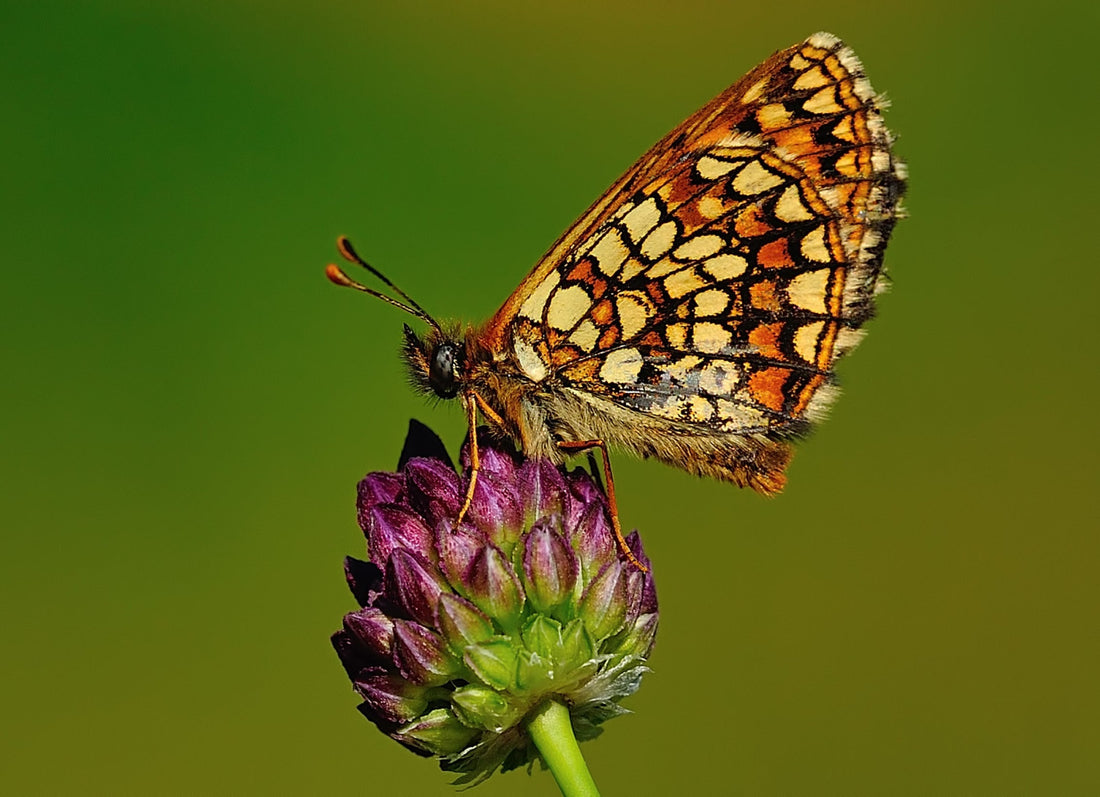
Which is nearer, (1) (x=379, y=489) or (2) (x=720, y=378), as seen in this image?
(1) (x=379, y=489)

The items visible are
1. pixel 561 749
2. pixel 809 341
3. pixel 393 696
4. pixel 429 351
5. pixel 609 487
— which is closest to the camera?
pixel 561 749

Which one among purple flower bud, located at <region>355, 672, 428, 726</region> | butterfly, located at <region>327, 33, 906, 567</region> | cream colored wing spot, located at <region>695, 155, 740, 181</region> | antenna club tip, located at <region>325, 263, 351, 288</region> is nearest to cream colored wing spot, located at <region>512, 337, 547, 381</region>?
butterfly, located at <region>327, 33, 906, 567</region>

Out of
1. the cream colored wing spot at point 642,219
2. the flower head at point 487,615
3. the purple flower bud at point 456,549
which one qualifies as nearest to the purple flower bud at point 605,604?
the flower head at point 487,615

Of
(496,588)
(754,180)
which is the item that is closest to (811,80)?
(754,180)

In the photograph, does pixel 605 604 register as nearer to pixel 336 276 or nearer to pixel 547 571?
pixel 547 571

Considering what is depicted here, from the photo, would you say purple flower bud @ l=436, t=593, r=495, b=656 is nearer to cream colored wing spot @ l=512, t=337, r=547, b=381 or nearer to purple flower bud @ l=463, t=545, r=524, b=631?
purple flower bud @ l=463, t=545, r=524, b=631

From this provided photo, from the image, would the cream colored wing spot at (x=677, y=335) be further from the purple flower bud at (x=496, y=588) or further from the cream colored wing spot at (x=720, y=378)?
the purple flower bud at (x=496, y=588)
